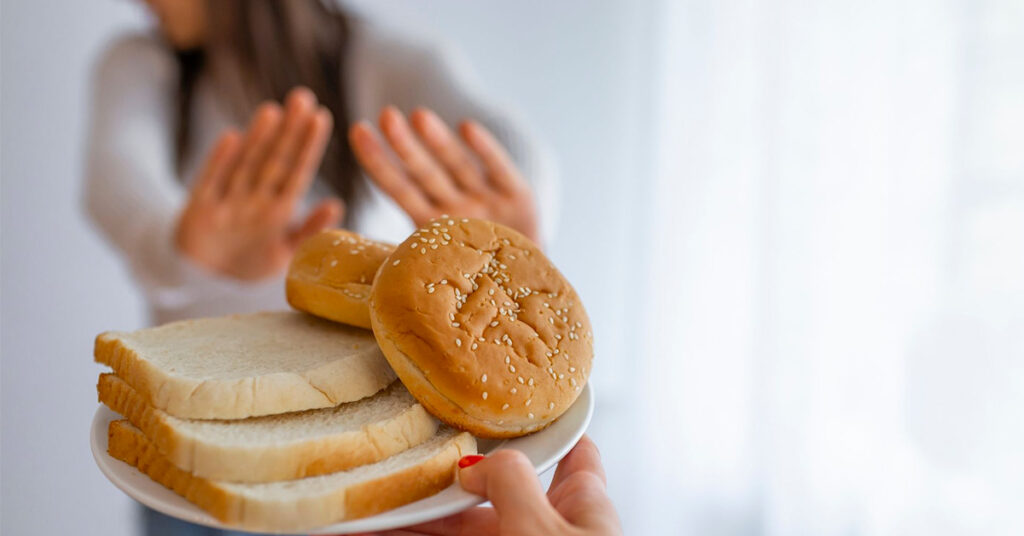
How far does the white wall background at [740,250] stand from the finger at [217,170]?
0.37 m

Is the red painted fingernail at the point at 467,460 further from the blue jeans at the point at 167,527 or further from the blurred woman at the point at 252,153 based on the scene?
the blurred woman at the point at 252,153

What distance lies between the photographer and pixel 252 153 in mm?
2332

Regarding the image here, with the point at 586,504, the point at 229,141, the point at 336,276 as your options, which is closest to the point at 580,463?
the point at 586,504

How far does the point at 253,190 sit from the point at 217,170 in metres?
0.13

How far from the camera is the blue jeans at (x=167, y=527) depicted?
2170 mm

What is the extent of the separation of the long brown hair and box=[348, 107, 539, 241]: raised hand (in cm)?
11

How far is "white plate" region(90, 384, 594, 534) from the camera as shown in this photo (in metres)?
0.88

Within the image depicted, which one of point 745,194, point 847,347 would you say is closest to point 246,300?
point 745,194

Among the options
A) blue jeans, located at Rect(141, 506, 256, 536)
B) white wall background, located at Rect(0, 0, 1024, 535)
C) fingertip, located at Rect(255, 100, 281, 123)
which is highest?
fingertip, located at Rect(255, 100, 281, 123)

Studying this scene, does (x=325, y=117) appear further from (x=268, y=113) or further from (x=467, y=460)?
(x=467, y=460)

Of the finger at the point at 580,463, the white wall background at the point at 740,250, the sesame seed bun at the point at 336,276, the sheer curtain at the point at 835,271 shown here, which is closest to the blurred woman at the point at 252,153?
the white wall background at the point at 740,250

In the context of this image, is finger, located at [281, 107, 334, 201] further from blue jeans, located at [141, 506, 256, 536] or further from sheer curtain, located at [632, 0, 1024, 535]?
sheer curtain, located at [632, 0, 1024, 535]

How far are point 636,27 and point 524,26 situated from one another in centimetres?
47

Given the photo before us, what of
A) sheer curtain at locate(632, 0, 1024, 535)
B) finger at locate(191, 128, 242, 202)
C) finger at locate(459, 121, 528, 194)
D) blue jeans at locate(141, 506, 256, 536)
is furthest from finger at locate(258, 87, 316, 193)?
sheer curtain at locate(632, 0, 1024, 535)
